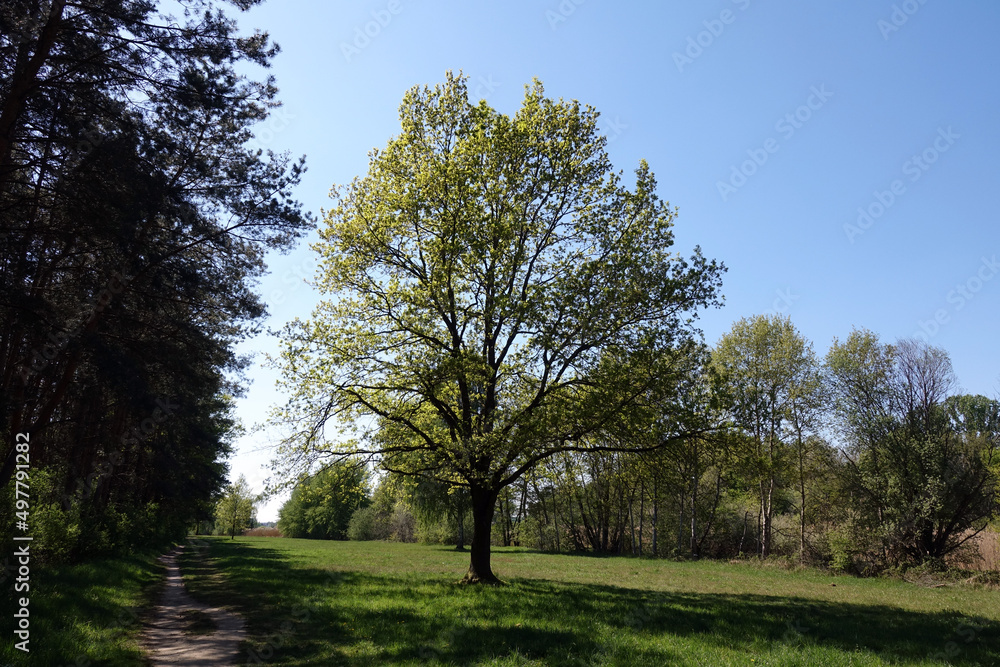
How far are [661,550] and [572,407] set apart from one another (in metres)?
48.7

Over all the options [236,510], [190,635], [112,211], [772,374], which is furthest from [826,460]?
[236,510]

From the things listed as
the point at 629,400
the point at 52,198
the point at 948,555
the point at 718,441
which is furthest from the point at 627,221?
the point at 948,555

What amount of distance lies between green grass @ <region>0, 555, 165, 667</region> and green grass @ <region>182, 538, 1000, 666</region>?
7.44ft

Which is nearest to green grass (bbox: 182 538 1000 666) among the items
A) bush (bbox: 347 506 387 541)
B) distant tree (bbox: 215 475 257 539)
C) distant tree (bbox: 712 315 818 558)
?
distant tree (bbox: 712 315 818 558)

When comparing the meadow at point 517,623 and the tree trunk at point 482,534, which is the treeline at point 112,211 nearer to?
the meadow at point 517,623

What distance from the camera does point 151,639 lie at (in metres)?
11.3

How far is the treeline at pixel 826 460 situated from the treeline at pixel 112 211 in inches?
284

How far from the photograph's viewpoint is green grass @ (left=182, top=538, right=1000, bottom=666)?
9594mm

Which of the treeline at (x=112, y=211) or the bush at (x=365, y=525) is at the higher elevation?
the treeline at (x=112, y=211)

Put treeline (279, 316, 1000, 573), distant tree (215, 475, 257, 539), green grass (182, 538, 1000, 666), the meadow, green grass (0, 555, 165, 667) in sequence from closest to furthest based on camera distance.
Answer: green grass (0, 555, 165, 667)
the meadow
green grass (182, 538, 1000, 666)
treeline (279, 316, 1000, 573)
distant tree (215, 475, 257, 539)

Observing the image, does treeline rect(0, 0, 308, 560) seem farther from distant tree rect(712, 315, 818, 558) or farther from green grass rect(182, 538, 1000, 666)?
distant tree rect(712, 315, 818, 558)

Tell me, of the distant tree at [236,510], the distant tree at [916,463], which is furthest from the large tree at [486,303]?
the distant tree at [236,510]

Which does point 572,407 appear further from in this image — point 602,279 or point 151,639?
point 151,639

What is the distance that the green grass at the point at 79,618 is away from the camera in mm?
8289
